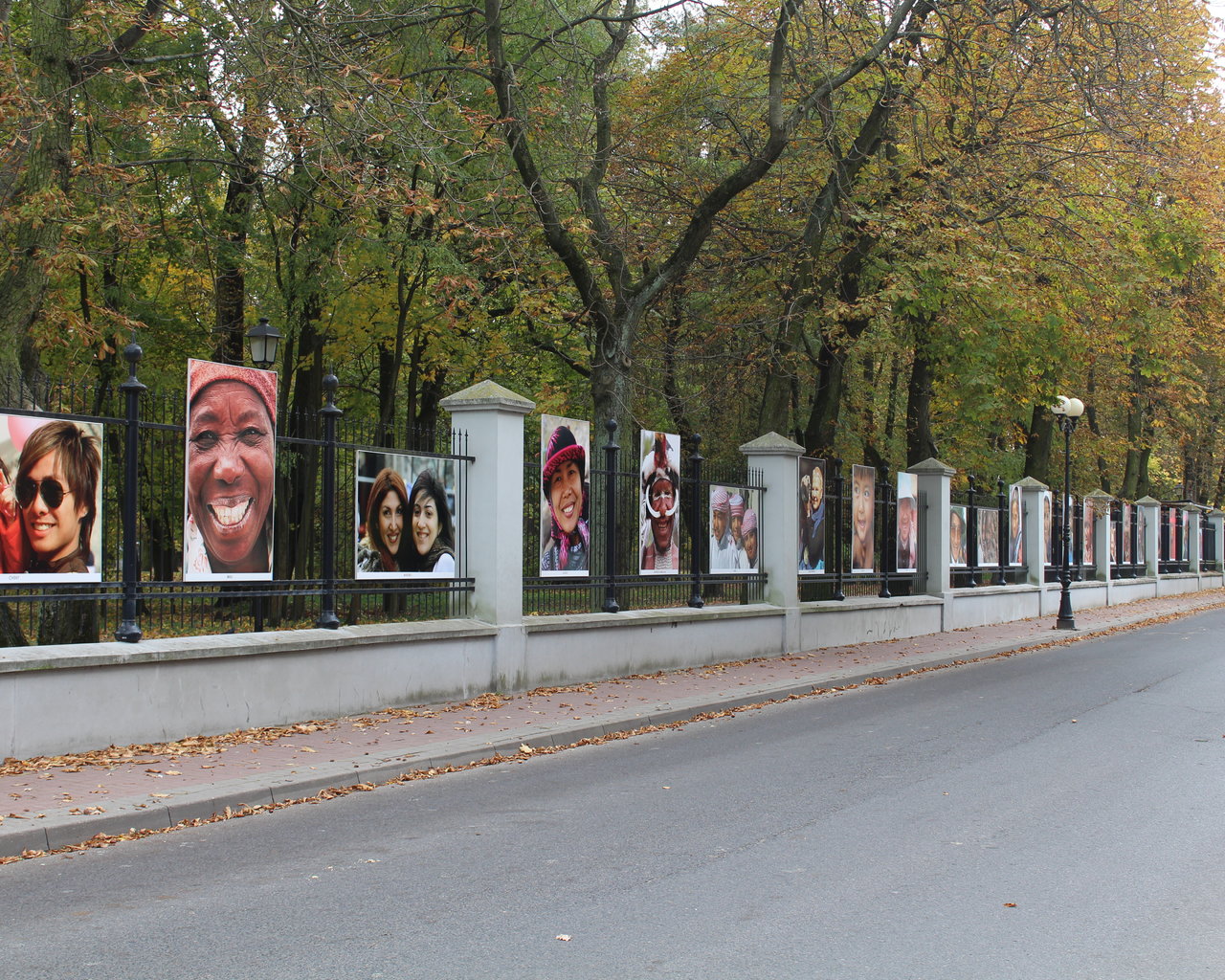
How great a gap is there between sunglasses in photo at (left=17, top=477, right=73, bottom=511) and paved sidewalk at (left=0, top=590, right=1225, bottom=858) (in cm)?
193

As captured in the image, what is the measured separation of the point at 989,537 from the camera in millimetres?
28906

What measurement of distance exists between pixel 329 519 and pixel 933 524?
16.5m

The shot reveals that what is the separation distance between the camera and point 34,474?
9.54 meters

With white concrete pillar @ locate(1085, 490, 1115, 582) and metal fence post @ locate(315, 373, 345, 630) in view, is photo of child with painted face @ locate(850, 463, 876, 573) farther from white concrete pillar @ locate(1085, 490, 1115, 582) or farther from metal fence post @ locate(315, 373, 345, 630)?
white concrete pillar @ locate(1085, 490, 1115, 582)

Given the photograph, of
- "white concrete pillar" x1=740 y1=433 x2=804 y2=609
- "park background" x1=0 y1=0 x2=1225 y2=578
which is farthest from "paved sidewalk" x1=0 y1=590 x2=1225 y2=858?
"park background" x1=0 y1=0 x2=1225 y2=578

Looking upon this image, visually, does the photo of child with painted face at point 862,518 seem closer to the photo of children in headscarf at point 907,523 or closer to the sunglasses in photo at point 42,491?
the photo of children in headscarf at point 907,523

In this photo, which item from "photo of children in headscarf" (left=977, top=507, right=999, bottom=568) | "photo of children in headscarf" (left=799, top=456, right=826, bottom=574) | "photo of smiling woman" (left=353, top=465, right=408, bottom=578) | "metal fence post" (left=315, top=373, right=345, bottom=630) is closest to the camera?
"metal fence post" (left=315, top=373, right=345, bottom=630)

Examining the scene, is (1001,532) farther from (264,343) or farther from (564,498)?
(264,343)

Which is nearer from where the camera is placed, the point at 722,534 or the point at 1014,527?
the point at 722,534

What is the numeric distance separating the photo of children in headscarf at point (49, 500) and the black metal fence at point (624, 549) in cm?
555

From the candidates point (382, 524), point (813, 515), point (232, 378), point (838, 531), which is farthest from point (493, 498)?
point (838, 531)

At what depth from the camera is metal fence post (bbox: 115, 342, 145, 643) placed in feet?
32.8

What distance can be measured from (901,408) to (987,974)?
36991mm

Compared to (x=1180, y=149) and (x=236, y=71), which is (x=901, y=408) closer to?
(x=1180, y=149)
